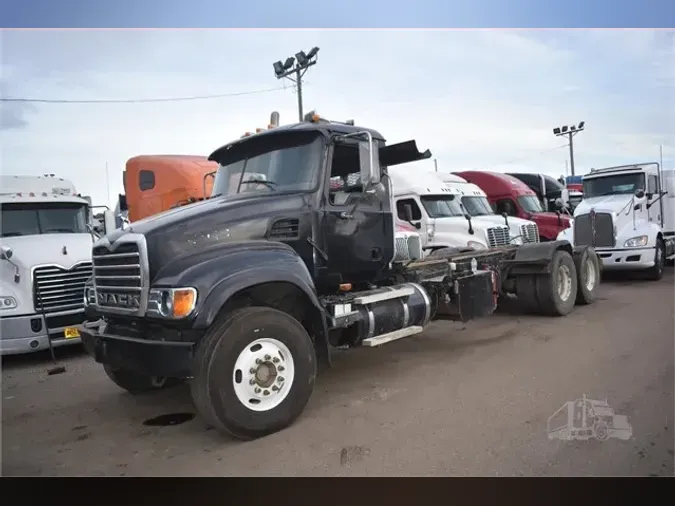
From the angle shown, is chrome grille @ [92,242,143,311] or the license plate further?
the license plate

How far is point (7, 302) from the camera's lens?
271 inches

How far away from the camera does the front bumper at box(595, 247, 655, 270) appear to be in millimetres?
11734

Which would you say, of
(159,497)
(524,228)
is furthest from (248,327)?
(524,228)

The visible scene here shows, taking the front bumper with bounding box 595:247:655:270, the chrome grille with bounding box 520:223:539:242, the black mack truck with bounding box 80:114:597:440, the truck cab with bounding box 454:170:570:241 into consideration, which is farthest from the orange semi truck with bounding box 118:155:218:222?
the front bumper with bounding box 595:247:655:270

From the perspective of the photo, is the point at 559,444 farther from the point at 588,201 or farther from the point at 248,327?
the point at 588,201

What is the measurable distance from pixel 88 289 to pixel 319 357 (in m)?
2.27

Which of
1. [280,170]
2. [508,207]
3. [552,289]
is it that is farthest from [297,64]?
[508,207]

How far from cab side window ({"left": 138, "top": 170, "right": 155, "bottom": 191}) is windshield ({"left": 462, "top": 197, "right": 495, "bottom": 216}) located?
692 cm

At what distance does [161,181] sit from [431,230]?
5.68 meters

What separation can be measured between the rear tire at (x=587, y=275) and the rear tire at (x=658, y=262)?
2915 mm

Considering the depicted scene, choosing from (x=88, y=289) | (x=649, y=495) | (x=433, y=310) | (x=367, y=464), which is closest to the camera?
(x=649, y=495)

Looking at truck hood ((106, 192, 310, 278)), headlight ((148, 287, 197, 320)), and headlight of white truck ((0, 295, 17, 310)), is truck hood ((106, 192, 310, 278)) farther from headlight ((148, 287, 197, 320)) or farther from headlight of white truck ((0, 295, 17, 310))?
headlight of white truck ((0, 295, 17, 310))

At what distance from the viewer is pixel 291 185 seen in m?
5.24

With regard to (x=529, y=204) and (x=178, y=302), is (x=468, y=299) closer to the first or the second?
(x=178, y=302)
